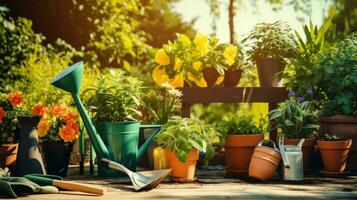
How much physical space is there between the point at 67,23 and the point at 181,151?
5.02 metres

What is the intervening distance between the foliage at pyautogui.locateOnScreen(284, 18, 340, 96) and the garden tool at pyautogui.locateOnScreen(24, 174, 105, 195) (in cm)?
182

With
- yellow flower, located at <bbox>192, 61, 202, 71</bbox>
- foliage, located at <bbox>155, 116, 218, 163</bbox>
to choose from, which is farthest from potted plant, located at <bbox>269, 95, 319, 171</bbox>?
yellow flower, located at <bbox>192, 61, 202, 71</bbox>

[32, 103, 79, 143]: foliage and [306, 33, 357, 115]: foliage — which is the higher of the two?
[306, 33, 357, 115]: foliage

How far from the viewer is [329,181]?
3068mm

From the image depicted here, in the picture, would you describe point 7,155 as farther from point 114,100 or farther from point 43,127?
→ point 114,100

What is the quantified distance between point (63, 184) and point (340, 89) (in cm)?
202

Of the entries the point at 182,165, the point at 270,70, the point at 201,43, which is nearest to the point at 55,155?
the point at 182,165

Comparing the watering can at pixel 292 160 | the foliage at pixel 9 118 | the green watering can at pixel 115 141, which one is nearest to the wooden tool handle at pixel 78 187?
the green watering can at pixel 115 141

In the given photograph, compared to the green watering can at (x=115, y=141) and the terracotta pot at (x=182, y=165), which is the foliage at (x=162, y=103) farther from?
the terracotta pot at (x=182, y=165)

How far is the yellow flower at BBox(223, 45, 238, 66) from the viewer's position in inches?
149

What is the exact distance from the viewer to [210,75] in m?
3.81

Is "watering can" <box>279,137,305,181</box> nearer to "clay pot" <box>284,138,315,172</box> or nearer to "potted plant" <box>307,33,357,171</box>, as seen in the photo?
"clay pot" <box>284,138,315,172</box>

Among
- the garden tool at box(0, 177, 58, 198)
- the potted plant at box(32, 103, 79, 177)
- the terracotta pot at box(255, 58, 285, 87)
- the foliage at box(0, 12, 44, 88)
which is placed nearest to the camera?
the garden tool at box(0, 177, 58, 198)

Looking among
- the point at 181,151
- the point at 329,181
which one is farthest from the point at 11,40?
the point at 329,181
